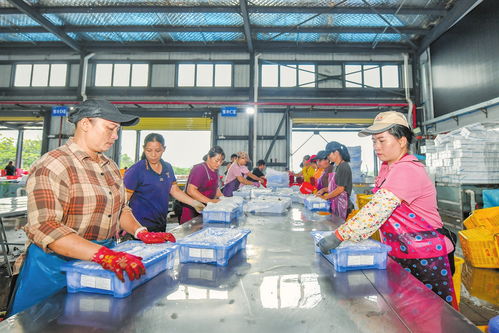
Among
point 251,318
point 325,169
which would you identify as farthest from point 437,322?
point 325,169

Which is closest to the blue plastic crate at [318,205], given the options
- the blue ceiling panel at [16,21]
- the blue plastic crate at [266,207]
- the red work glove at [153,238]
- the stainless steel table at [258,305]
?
the blue plastic crate at [266,207]

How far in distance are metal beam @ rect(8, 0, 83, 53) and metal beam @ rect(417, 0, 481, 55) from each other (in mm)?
11180

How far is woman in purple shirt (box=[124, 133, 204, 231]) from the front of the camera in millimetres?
2346

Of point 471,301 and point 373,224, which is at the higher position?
point 373,224

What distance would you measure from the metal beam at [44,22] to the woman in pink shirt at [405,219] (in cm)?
933

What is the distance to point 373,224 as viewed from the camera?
118 cm

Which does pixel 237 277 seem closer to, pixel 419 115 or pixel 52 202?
pixel 52 202

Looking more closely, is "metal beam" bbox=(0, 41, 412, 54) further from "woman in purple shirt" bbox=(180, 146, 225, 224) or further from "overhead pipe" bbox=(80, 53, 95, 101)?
"woman in purple shirt" bbox=(180, 146, 225, 224)

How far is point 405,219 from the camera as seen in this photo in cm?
131

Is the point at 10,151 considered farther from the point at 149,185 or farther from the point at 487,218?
the point at 487,218

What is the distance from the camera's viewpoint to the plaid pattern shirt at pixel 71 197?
100 cm

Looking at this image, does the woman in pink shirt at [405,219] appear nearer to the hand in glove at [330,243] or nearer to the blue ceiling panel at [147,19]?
the hand in glove at [330,243]

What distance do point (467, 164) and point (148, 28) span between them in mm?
8715

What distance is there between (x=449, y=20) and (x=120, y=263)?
934cm
